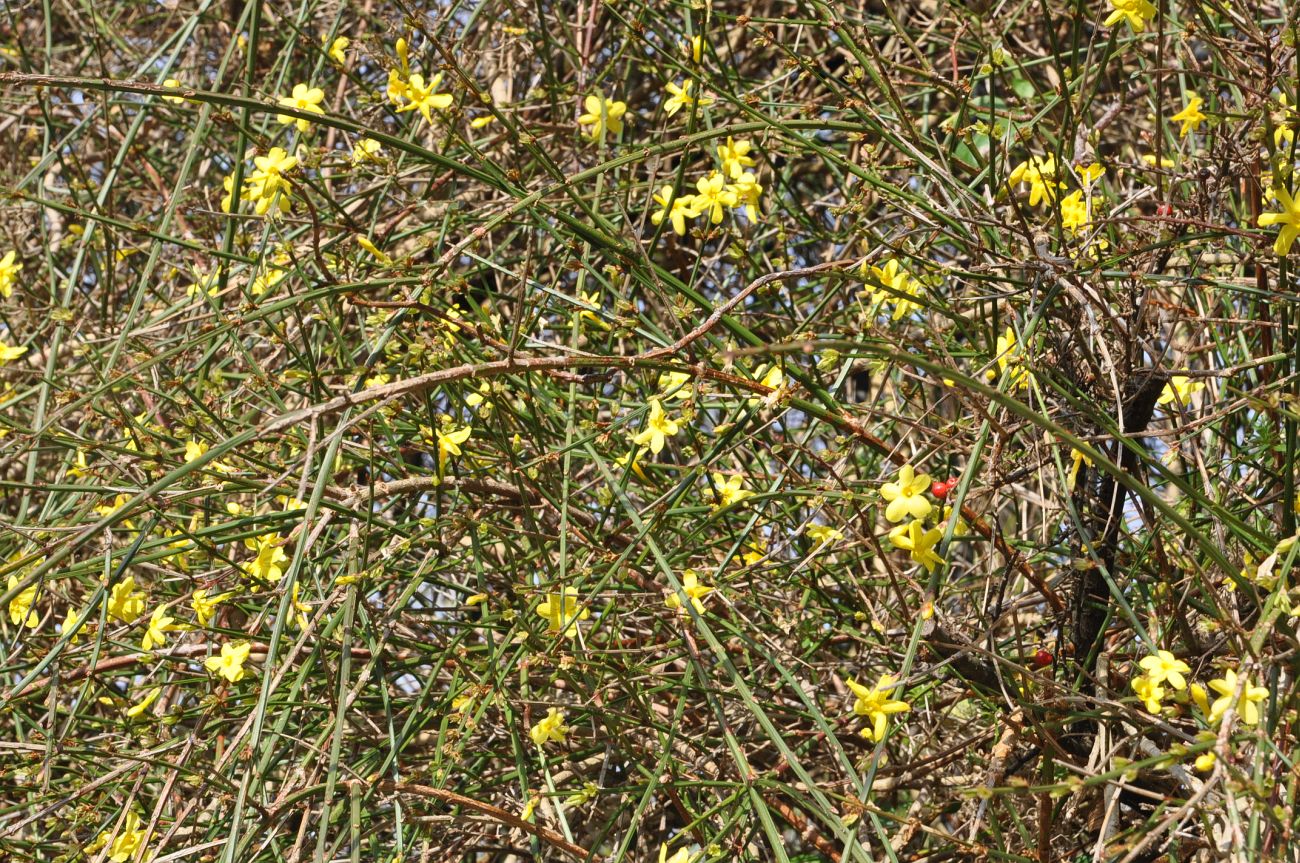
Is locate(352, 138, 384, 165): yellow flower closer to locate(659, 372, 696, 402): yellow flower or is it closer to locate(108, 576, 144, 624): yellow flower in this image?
locate(659, 372, 696, 402): yellow flower

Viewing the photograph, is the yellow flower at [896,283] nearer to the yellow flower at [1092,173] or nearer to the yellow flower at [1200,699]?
the yellow flower at [1092,173]

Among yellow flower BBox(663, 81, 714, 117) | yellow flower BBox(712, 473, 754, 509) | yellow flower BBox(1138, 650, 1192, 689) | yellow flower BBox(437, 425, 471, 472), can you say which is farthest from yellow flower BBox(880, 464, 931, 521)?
yellow flower BBox(663, 81, 714, 117)

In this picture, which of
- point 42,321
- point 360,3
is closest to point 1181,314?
point 360,3

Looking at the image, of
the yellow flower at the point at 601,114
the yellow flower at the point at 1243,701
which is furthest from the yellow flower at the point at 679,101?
the yellow flower at the point at 1243,701

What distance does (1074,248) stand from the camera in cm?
159

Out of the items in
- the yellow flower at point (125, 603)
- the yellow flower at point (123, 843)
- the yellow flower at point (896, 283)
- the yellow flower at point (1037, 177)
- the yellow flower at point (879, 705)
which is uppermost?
the yellow flower at point (1037, 177)

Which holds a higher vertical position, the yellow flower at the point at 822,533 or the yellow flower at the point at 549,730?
the yellow flower at the point at 822,533

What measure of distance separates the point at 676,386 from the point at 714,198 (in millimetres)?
332

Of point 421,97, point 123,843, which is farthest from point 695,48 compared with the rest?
point 123,843

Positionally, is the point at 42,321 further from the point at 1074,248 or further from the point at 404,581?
the point at 1074,248

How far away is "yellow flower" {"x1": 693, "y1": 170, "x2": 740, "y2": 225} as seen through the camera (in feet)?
6.09

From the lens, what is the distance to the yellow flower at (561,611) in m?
1.58

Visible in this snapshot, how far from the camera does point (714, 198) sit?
6.15ft

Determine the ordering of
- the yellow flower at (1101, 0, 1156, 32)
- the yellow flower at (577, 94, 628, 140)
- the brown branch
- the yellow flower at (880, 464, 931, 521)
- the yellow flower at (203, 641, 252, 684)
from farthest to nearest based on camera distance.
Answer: the yellow flower at (577, 94, 628, 140)
the yellow flower at (203, 641, 252, 684)
the brown branch
the yellow flower at (1101, 0, 1156, 32)
the yellow flower at (880, 464, 931, 521)
